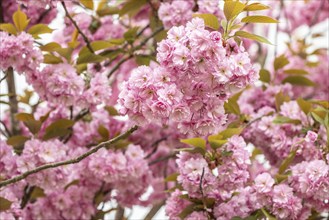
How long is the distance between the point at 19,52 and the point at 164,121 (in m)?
0.82

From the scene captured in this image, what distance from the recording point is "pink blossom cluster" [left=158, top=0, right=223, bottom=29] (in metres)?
2.52

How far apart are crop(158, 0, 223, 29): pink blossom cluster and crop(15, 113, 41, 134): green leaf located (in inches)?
25.7

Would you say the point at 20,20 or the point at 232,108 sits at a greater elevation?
the point at 20,20

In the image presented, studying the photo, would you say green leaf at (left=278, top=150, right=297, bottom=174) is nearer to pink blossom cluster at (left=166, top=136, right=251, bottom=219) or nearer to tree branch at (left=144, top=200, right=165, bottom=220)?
A: pink blossom cluster at (left=166, top=136, right=251, bottom=219)

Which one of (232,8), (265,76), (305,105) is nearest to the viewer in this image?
(232,8)

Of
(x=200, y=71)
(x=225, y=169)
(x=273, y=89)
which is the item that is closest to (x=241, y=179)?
(x=225, y=169)

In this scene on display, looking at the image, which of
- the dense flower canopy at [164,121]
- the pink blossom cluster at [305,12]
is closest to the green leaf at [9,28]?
the dense flower canopy at [164,121]

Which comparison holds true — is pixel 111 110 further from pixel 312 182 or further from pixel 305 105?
pixel 312 182

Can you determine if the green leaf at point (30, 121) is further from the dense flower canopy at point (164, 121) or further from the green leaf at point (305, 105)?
the green leaf at point (305, 105)

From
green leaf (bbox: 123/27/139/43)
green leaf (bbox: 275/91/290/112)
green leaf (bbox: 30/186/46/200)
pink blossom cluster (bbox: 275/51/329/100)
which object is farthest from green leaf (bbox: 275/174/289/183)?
pink blossom cluster (bbox: 275/51/329/100)

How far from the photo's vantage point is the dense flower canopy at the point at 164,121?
155 cm

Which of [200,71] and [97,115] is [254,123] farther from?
[200,71]

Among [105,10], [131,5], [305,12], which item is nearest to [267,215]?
[131,5]

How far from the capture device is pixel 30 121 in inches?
96.3
